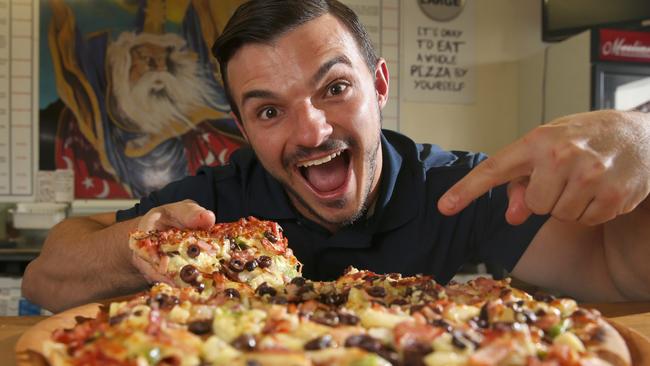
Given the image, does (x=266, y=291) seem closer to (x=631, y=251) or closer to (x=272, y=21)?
(x=272, y=21)

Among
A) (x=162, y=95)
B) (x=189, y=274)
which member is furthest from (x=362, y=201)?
(x=162, y=95)

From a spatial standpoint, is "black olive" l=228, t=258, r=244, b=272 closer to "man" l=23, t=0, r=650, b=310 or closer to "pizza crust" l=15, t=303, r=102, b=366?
"man" l=23, t=0, r=650, b=310

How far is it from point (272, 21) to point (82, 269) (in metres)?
0.80

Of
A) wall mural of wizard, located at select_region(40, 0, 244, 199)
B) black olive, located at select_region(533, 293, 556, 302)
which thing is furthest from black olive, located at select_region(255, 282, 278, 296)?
wall mural of wizard, located at select_region(40, 0, 244, 199)

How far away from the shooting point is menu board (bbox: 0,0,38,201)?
326 cm

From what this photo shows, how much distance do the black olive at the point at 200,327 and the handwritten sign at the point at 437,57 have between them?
2971 millimetres

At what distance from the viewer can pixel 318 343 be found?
0.70 m

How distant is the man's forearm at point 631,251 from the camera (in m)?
1.39

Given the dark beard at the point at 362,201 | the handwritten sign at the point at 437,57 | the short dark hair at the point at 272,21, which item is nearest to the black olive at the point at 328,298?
the dark beard at the point at 362,201

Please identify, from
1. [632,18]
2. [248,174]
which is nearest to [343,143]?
[248,174]

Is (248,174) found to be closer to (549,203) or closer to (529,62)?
(549,203)

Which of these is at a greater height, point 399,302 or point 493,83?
point 493,83

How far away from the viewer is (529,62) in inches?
143

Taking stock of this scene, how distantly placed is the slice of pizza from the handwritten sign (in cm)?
246
